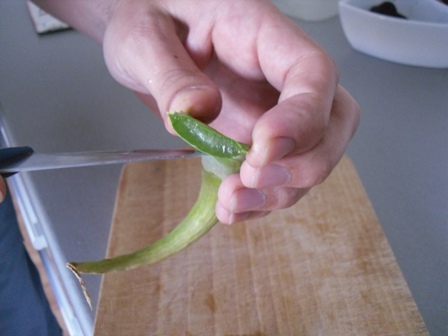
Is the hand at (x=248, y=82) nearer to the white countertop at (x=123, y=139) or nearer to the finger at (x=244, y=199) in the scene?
the finger at (x=244, y=199)

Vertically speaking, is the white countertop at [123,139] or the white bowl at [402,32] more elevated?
the white bowl at [402,32]

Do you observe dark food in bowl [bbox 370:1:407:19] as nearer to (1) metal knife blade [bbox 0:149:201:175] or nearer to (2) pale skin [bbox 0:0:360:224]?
(2) pale skin [bbox 0:0:360:224]

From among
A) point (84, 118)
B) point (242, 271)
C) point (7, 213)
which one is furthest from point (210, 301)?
point (84, 118)

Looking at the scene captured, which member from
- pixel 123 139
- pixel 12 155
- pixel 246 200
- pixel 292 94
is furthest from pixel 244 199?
pixel 123 139

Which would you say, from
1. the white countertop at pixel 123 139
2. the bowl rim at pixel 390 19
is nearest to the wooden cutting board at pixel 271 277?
the white countertop at pixel 123 139

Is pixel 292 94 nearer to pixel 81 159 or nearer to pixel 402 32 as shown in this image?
pixel 81 159

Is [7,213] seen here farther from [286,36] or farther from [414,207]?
[414,207]
